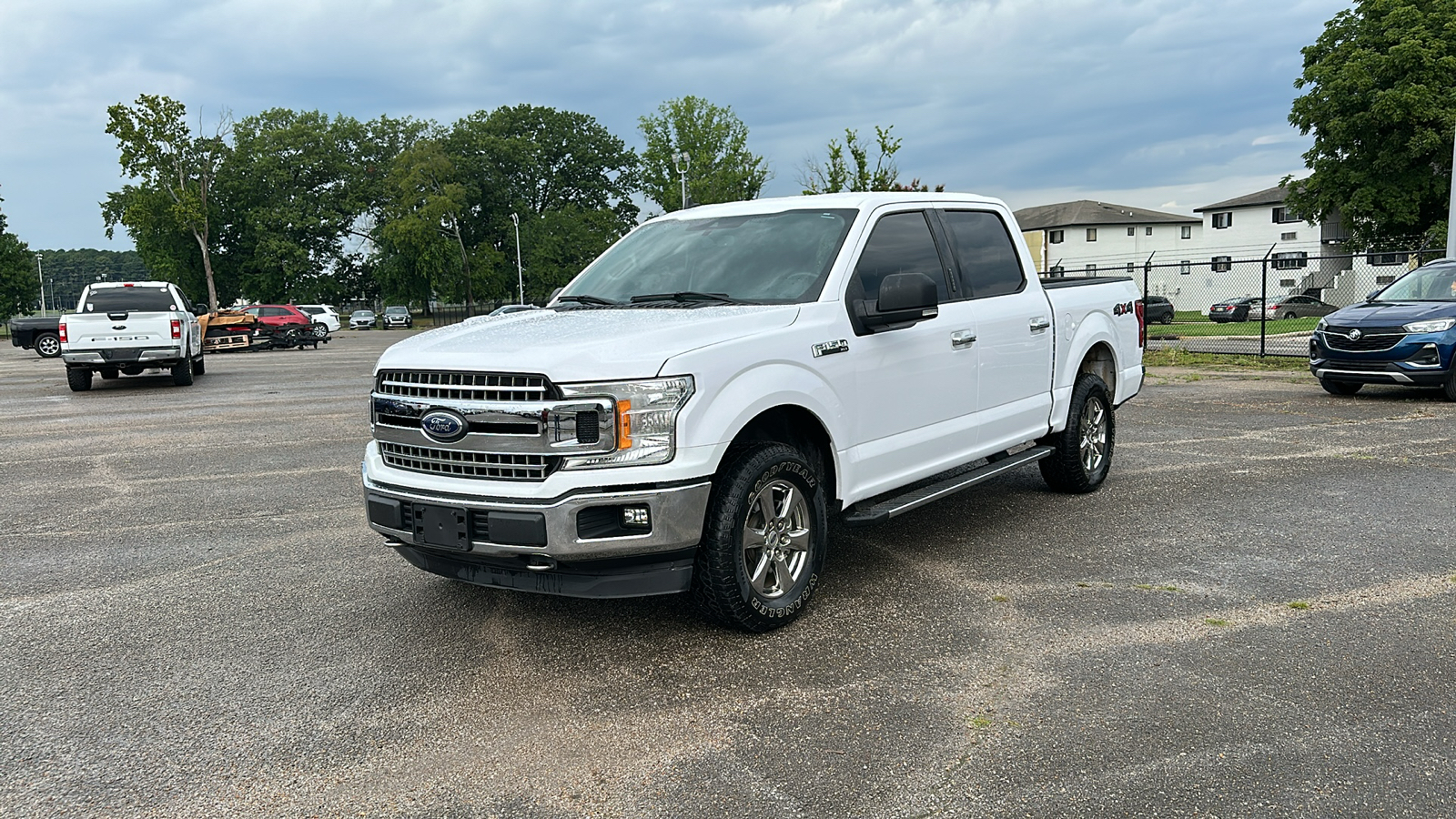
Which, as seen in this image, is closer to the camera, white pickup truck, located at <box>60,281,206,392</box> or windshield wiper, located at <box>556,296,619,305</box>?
windshield wiper, located at <box>556,296,619,305</box>

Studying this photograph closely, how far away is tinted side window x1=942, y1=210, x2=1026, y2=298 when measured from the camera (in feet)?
20.2

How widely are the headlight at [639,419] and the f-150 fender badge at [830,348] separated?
910mm

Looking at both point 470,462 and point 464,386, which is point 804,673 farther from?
point 464,386

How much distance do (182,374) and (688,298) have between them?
16.6m

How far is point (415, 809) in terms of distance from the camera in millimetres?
3145

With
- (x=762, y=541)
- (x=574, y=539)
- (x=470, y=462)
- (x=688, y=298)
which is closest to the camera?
(x=574, y=539)

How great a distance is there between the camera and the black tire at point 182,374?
1842 centimetres

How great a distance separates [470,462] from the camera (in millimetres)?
4270

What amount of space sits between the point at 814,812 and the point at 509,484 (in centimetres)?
179

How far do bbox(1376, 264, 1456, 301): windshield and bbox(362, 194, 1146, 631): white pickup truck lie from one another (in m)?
9.30

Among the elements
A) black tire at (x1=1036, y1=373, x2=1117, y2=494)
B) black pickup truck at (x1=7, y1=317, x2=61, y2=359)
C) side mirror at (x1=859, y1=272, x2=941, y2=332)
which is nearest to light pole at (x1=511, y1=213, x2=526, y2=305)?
black pickup truck at (x1=7, y1=317, x2=61, y2=359)

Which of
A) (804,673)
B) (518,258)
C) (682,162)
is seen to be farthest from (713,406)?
(518,258)

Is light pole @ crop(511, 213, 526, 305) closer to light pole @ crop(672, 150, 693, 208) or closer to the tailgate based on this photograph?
light pole @ crop(672, 150, 693, 208)

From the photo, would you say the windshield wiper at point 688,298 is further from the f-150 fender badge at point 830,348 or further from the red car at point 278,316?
the red car at point 278,316
